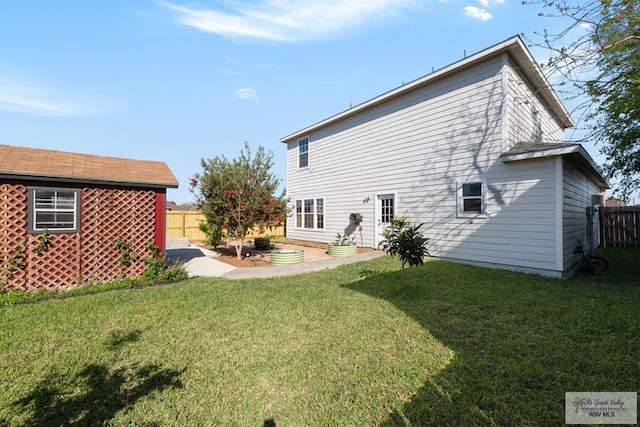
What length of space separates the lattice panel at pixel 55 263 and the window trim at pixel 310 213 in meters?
9.76

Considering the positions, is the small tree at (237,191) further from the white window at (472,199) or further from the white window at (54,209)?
the white window at (472,199)

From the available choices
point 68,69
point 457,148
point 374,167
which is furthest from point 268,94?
point 457,148

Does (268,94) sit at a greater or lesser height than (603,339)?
greater

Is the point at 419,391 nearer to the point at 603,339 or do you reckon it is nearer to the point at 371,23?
the point at 603,339

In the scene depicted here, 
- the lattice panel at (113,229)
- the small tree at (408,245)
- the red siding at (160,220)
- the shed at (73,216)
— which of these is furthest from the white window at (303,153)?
the small tree at (408,245)

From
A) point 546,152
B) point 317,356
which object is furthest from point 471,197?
point 317,356

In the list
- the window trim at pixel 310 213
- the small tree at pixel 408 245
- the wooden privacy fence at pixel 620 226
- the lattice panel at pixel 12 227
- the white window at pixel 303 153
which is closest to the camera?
the small tree at pixel 408 245

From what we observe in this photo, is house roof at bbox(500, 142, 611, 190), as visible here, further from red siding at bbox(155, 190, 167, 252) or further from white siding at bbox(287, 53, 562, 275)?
red siding at bbox(155, 190, 167, 252)

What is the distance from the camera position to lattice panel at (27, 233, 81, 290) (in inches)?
253

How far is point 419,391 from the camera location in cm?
265

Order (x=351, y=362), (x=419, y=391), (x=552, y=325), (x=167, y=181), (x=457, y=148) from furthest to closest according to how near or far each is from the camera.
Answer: (x=457, y=148), (x=167, y=181), (x=552, y=325), (x=351, y=362), (x=419, y=391)

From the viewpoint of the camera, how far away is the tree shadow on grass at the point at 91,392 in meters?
2.39

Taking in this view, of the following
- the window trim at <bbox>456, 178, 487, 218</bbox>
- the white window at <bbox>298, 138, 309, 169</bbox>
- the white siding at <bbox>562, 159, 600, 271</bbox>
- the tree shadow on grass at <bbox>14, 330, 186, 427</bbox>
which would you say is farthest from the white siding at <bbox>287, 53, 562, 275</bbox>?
the tree shadow on grass at <bbox>14, 330, 186, 427</bbox>

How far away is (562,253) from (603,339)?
3956mm
